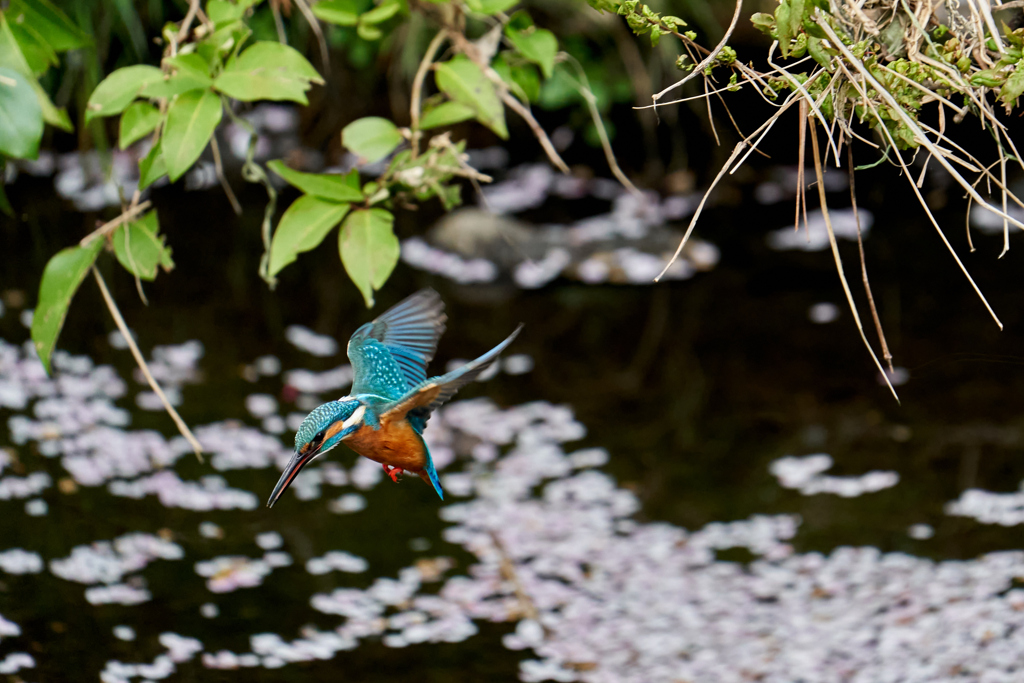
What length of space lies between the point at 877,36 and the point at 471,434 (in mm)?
2017

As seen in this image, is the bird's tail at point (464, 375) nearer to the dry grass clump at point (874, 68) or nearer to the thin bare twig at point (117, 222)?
the dry grass clump at point (874, 68)

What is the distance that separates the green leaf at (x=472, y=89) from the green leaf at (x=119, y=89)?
1.20ft

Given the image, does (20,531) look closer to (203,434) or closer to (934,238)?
(203,434)

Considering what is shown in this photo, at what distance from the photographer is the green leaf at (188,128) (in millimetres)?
1041

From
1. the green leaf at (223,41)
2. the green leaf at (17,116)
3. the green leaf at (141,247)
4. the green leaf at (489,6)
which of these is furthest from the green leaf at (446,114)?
the green leaf at (17,116)

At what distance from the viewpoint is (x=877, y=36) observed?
2.96 ft

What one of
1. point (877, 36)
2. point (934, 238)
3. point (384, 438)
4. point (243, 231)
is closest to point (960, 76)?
point (877, 36)

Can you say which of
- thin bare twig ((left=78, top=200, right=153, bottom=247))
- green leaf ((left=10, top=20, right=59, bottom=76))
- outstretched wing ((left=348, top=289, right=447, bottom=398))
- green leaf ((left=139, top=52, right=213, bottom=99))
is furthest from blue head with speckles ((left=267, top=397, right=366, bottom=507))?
green leaf ((left=10, top=20, right=59, bottom=76))

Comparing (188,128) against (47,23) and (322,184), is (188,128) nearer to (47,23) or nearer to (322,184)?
(322,184)

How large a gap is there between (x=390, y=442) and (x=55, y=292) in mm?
643

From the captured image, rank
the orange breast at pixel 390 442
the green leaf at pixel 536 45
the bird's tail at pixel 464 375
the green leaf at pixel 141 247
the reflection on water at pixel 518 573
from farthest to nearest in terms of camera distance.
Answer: the reflection on water at pixel 518 573 → the green leaf at pixel 536 45 → the green leaf at pixel 141 247 → the orange breast at pixel 390 442 → the bird's tail at pixel 464 375

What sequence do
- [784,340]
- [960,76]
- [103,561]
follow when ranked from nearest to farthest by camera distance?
[960,76]
[103,561]
[784,340]

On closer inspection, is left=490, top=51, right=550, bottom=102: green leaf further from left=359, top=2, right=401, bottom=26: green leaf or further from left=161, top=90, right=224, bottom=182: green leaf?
left=161, top=90, right=224, bottom=182: green leaf

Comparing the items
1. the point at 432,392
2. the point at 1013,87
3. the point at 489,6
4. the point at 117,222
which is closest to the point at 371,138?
the point at 489,6
